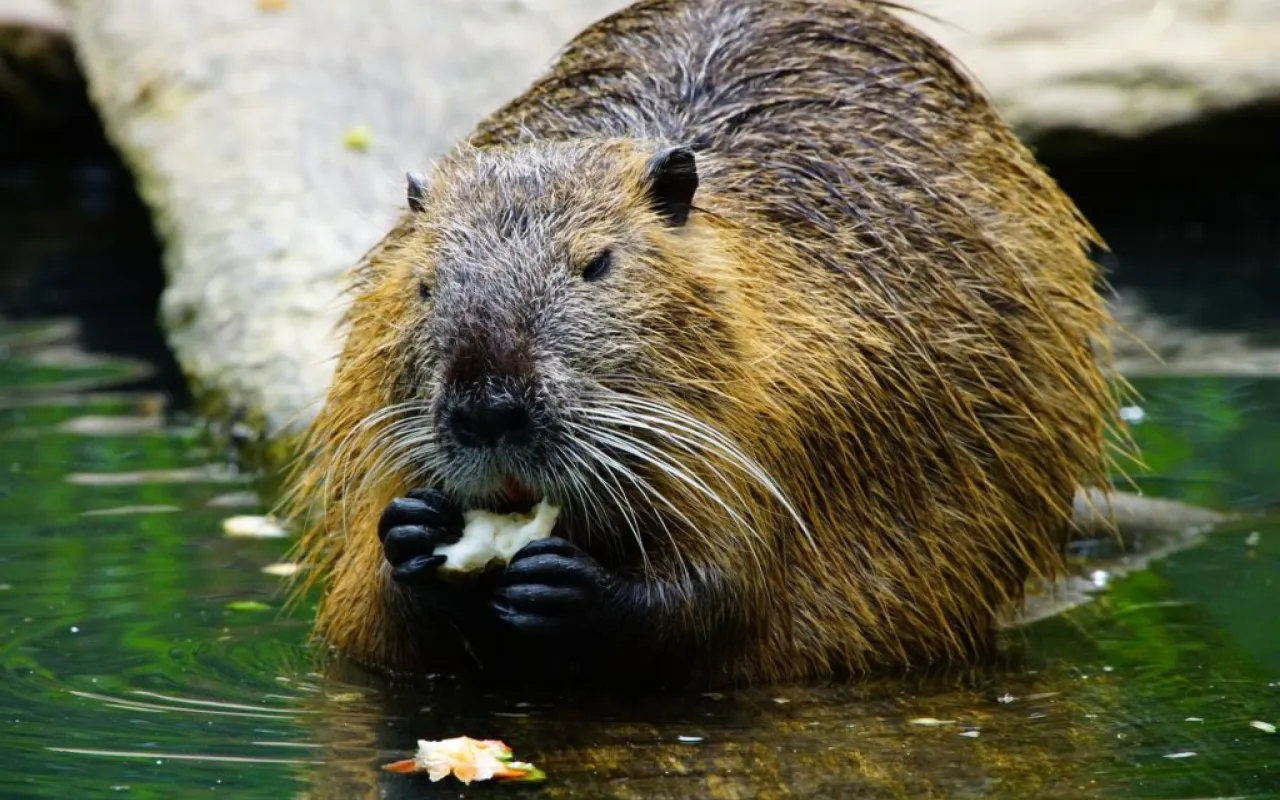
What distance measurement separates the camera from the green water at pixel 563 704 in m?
4.41

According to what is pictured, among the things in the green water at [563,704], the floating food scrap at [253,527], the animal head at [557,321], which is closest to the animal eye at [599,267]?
the animal head at [557,321]

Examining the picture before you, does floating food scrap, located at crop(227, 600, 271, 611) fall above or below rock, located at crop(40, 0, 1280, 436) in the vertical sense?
below

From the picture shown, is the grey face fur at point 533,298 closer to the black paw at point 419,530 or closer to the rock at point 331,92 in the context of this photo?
the black paw at point 419,530

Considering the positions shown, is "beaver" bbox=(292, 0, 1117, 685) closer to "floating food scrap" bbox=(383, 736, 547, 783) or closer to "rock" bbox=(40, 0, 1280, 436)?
"floating food scrap" bbox=(383, 736, 547, 783)

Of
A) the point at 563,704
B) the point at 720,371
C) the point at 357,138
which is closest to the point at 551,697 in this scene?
the point at 563,704

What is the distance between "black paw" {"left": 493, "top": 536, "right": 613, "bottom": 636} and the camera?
4.63 meters

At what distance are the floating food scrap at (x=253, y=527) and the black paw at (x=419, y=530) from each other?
1.99 m

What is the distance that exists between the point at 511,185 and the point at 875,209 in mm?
1214

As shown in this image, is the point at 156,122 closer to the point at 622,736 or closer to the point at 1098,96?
the point at 1098,96

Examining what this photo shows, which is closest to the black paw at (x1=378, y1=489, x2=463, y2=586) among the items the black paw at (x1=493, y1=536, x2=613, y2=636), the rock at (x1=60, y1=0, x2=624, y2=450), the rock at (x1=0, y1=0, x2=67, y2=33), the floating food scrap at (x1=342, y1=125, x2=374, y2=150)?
the black paw at (x1=493, y1=536, x2=613, y2=636)

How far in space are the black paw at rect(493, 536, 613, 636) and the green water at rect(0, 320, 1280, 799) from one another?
274 mm

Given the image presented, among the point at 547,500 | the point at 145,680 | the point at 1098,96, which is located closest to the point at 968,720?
the point at 547,500

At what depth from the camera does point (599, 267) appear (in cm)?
474

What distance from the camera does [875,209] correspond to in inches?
221
